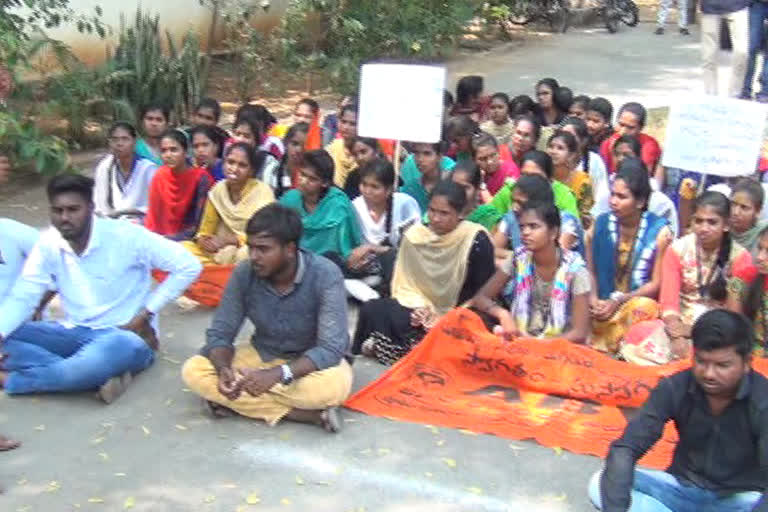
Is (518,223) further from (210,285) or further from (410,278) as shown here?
(210,285)

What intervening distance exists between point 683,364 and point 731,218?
985mm

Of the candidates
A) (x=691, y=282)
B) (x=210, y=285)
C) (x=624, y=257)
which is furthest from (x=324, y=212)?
(x=691, y=282)

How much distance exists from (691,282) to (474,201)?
1645 millimetres

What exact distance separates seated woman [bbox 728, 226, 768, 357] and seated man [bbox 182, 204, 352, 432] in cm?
179

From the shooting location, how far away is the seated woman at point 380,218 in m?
6.03

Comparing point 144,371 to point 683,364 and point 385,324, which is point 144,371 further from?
point 683,364

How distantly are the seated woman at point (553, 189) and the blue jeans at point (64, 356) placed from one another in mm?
2330

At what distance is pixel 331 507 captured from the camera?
12.9 feet

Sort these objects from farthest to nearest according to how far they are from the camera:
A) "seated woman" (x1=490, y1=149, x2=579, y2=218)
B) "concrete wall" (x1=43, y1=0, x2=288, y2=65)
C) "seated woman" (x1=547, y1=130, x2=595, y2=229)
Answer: "concrete wall" (x1=43, y1=0, x2=288, y2=65) < "seated woman" (x1=547, y1=130, x2=595, y2=229) < "seated woman" (x1=490, y1=149, x2=579, y2=218)

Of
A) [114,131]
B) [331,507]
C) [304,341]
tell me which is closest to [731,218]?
[304,341]

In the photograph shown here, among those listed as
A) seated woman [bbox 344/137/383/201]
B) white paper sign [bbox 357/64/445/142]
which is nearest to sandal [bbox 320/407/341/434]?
white paper sign [bbox 357/64/445/142]

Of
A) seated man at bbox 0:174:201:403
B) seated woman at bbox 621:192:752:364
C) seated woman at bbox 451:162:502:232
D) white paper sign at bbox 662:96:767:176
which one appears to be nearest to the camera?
seated man at bbox 0:174:201:403

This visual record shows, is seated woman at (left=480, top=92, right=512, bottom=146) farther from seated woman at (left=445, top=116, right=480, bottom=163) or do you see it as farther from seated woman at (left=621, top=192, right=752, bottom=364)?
seated woman at (left=621, top=192, right=752, bottom=364)

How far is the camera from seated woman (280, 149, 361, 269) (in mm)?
6086
